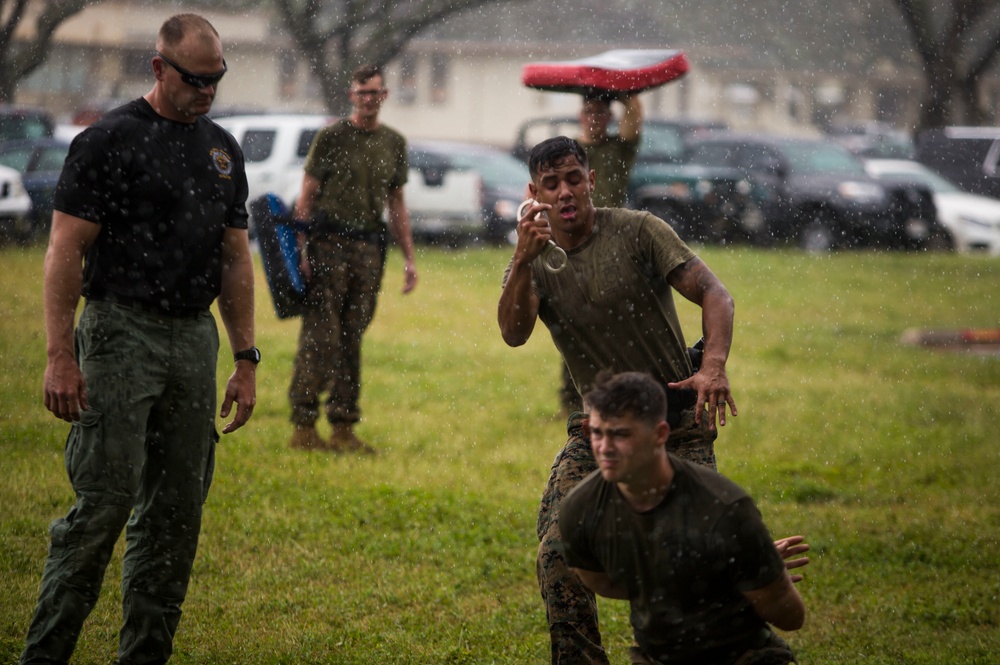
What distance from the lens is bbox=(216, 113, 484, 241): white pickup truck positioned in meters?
16.9

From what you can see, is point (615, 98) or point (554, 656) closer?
point (554, 656)

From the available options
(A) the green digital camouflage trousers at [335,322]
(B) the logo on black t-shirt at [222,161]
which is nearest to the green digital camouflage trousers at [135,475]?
(B) the logo on black t-shirt at [222,161]

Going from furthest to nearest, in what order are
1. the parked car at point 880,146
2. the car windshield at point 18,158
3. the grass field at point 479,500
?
1. the parked car at point 880,146
2. the car windshield at point 18,158
3. the grass field at point 479,500

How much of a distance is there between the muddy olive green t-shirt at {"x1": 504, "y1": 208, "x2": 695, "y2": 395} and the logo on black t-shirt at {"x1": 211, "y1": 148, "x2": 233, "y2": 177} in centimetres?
106

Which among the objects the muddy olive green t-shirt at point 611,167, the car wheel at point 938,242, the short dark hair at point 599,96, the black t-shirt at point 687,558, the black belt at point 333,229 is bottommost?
the car wheel at point 938,242

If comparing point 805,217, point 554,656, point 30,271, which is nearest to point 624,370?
point 554,656

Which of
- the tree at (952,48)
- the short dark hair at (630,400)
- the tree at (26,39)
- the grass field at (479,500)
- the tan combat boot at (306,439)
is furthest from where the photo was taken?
the tree at (952,48)

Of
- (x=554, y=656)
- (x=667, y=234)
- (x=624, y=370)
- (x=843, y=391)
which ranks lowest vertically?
(x=843, y=391)

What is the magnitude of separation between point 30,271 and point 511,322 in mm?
10899

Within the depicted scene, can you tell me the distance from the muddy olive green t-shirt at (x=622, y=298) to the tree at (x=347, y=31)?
61.3 ft

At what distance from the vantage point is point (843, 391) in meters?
10.4

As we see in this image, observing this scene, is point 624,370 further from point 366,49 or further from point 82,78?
point 82,78

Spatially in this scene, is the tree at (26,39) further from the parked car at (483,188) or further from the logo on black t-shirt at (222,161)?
the logo on black t-shirt at (222,161)

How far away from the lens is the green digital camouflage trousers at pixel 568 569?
3.98 meters
